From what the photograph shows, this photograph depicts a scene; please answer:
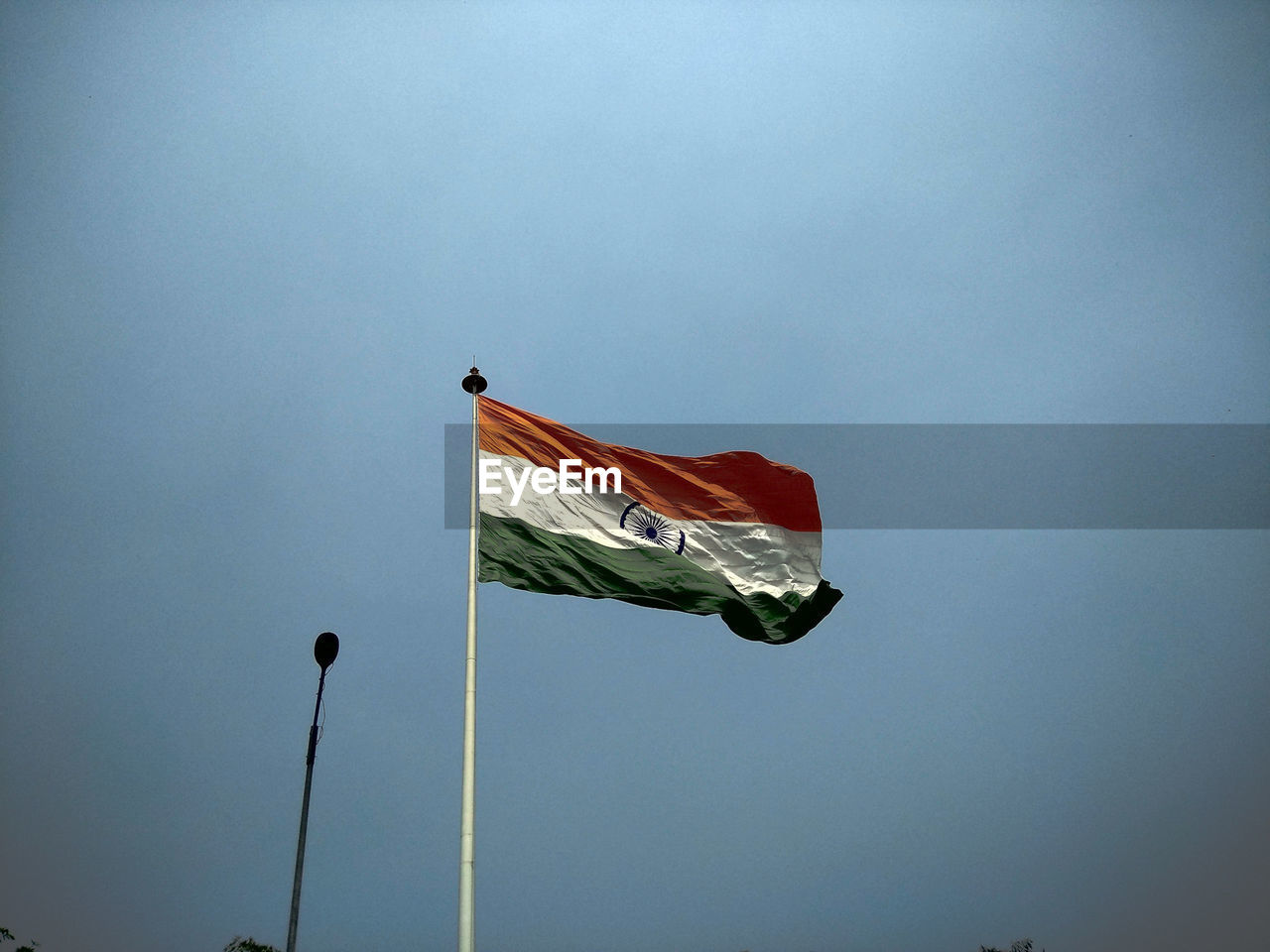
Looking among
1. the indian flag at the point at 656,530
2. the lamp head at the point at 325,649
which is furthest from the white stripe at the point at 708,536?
the lamp head at the point at 325,649

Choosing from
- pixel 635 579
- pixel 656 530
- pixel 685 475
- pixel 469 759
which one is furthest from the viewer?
pixel 685 475

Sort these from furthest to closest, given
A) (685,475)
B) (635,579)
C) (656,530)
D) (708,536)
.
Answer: (685,475) → (708,536) → (656,530) → (635,579)

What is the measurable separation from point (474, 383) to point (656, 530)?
3.89 meters

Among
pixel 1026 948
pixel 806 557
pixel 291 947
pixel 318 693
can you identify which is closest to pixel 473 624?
pixel 318 693

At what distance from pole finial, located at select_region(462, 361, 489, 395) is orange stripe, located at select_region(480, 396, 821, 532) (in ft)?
1.03

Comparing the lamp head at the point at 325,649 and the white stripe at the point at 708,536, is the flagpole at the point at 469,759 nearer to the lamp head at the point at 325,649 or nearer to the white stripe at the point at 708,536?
the white stripe at the point at 708,536

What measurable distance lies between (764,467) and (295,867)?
1089 centimetres

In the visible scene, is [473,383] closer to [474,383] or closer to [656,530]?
[474,383]

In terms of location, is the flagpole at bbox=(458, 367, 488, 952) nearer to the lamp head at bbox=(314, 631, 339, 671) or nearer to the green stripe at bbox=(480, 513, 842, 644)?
the green stripe at bbox=(480, 513, 842, 644)

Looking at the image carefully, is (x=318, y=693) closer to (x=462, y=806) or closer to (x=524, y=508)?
(x=524, y=508)

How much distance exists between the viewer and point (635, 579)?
1481 centimetres

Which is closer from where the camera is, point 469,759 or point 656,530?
point 469,759

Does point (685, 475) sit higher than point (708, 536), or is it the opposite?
point (685, 475)

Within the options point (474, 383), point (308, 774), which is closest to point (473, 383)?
point (474, 383)
